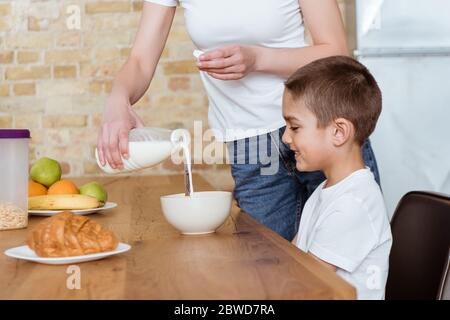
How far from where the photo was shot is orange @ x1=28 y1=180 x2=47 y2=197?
5.52 ft

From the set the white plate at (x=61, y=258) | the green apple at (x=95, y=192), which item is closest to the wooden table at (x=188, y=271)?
the white plate at (x=61, y=258)

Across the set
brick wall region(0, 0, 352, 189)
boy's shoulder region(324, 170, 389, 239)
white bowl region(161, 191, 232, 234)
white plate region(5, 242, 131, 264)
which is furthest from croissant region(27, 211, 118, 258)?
brick wall region(0, 0, 352, 189)

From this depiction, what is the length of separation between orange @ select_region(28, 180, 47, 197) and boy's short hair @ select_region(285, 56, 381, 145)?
62 cm

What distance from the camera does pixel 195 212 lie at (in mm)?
1231

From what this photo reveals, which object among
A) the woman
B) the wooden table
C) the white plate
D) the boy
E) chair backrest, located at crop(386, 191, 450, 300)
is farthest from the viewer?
the woman

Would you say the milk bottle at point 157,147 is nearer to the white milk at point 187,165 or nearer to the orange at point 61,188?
the white milk at point 187,165

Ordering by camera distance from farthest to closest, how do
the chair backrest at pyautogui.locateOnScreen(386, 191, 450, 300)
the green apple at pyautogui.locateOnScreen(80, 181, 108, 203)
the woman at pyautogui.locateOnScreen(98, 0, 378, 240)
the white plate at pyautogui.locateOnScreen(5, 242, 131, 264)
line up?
the green apple at pyautogui.locateOnScreen(80, 181, 108, 203) → the woman at pyautogui.locateOnScreen(98, 0, 378, 240) → the chair backrest at pyautogui.locateOnScreen(386, 191, 450, 300) → the white plate at pyautogui.locateOnScreen(5, 242, 131, 264)

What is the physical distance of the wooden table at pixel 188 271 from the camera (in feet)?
2.69

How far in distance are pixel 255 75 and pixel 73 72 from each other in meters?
1.77

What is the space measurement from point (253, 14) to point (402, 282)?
2.11 ft

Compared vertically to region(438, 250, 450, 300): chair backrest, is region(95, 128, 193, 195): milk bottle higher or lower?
higher

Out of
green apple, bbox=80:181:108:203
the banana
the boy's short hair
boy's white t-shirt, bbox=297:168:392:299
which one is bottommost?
boy's white t-shirt, bbox=297:168:392:299

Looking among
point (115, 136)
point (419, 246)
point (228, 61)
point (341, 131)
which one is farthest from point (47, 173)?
point (419, 246)

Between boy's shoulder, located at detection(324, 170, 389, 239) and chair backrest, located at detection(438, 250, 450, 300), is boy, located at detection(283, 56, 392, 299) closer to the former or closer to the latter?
boy's shoulder, located at detection(324, 170, 389, 239)
